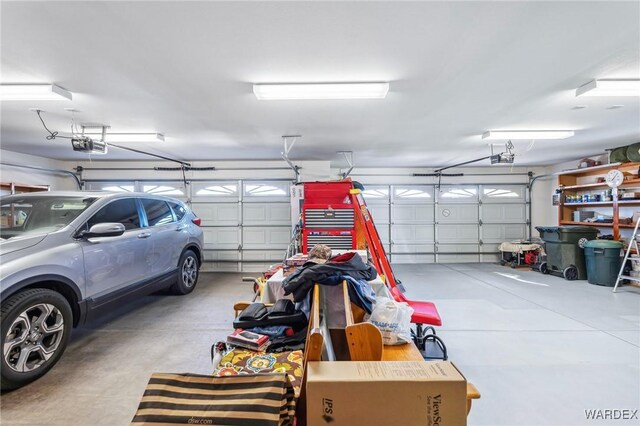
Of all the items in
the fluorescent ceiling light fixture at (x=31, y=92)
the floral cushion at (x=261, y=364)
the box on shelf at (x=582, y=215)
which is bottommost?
the floral cushion at (x=261, y=364)

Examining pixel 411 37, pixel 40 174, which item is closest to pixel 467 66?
pixel 411 37

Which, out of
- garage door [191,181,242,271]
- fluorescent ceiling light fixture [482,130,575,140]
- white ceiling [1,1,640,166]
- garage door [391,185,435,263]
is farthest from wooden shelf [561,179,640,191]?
garage door [191,181,242,271]

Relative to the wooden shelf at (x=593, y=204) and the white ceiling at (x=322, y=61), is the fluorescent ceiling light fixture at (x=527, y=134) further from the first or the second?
the wooden shelf at (x=593, y=204)

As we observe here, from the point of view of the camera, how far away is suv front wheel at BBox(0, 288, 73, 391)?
7.29 feet

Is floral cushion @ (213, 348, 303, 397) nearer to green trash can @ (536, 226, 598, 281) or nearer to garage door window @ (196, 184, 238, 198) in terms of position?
garage door window @ (196, 184, 238, 198)

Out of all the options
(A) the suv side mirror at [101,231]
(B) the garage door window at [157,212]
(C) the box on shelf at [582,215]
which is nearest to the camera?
(A) the suv side mirror at [101,231]

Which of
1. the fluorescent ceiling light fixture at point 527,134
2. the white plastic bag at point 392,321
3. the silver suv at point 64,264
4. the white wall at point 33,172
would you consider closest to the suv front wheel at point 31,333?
the silver suv at point 64,264

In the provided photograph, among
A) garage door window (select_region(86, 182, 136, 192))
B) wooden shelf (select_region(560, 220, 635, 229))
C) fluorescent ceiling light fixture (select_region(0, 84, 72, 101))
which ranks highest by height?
fluorescent ceiling light fixture (select_region(0, 84, 72, 101))

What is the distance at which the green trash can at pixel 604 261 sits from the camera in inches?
220

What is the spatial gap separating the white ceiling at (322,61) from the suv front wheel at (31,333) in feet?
6.64

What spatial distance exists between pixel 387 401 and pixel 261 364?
0.75 meters

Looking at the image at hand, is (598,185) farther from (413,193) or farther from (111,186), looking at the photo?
(111,186)

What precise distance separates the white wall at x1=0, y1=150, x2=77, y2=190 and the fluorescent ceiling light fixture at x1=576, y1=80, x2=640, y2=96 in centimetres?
945

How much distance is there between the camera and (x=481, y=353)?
2.93m
